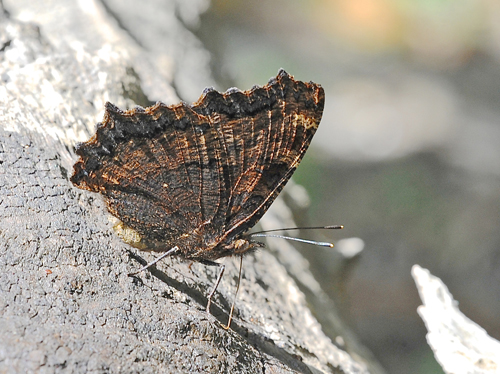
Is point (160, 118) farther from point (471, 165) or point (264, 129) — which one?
point (471, 165)

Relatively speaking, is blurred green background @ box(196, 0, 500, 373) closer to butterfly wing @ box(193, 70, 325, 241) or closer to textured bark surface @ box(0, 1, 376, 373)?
textured bark surface @ box(0, 1, 376, 373)

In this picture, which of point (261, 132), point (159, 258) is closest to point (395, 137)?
point (261, 132)

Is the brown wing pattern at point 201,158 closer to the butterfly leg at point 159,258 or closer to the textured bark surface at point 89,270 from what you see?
the butterfly leg at point 159,258

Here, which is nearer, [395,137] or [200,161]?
[200,161]

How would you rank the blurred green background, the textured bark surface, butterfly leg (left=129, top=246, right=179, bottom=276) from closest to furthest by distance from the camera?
the textured bark surface, butterfly leg (left=129, top=246, right=179, bottom=276), the blurred green background

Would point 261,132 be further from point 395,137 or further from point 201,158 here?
point 395,137

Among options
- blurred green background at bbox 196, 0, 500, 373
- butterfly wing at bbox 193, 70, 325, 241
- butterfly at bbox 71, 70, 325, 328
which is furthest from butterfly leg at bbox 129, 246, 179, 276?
blurred green background at bbox 196, 0, 500, 373
